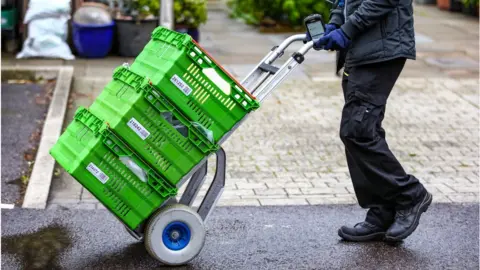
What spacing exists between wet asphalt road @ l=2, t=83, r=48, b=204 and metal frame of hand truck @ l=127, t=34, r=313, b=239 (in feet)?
6.11

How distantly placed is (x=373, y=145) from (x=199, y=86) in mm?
1215

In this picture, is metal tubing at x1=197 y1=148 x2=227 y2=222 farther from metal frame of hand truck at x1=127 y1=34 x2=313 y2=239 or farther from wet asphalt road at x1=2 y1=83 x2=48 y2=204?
wet asphalt road at x1=2 y1=83 x2=48 y2=204

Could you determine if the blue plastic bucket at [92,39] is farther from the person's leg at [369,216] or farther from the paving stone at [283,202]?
the person's leg at [369,216]

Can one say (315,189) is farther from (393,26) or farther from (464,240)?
(393,26)

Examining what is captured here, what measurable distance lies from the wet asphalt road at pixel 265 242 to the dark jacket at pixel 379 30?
1.23 m

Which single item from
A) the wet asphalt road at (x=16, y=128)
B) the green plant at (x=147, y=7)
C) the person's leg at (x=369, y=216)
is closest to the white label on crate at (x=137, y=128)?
the person's leg at (x=369, y=216)

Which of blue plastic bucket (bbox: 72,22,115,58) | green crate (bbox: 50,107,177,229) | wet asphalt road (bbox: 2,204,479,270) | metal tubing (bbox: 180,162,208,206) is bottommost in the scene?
blue plastic bucket (bbox: 72,22,115,58)

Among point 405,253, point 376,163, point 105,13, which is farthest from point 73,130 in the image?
point 105,13

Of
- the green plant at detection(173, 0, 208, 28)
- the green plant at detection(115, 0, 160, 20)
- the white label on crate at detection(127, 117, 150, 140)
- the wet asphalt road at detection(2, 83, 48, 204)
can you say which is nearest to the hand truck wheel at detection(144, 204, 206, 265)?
the white label on crate at detection(127, 117, 150, 140)

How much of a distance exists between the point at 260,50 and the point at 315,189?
7.17 m

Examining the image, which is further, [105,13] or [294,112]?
[105,13]

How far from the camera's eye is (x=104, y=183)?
4961mm

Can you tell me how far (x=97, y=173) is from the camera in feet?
16.2

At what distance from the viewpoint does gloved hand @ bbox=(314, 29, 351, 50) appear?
5164 mm
